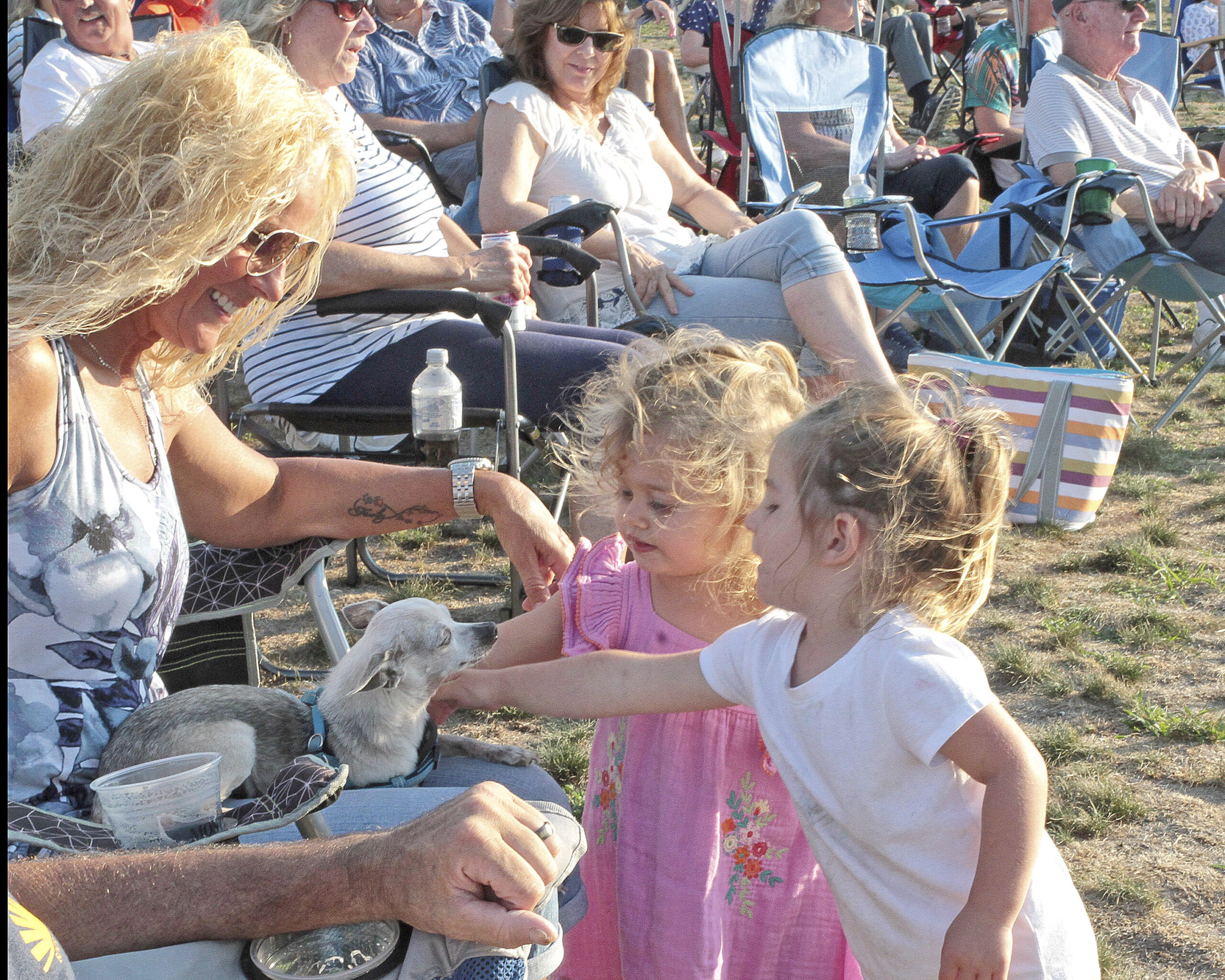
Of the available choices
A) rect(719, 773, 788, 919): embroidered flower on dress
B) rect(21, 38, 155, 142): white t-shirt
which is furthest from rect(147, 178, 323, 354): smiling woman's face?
rect(21, 38, 155, 142): white t-shirt

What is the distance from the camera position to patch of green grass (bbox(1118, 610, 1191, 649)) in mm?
3574

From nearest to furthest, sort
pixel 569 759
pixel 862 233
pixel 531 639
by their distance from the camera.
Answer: pixel 531 639, pixel 569 759, pixel 862 233

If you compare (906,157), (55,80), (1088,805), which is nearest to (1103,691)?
(1088,805)

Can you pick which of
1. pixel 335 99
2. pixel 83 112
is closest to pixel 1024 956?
pixel 83 112

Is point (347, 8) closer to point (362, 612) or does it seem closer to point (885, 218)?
point (362, 612)

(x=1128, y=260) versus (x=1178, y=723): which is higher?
(x=1128, y=260)

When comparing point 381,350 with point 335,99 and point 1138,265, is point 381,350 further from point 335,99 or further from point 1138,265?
point 1138,265

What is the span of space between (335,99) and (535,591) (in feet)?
7.09

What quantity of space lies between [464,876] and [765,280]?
317 cm

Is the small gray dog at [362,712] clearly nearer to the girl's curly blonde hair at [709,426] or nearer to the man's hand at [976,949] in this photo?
the girl's curly blonde hair at [709,426]

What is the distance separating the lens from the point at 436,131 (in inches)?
256

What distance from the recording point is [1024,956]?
1.48 meters

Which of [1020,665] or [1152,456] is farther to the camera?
[1152,456]

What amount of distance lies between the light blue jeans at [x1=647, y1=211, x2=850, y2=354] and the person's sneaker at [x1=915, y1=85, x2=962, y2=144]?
819 cm
